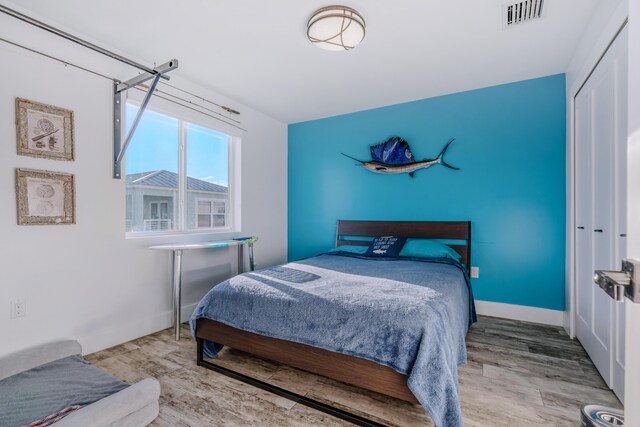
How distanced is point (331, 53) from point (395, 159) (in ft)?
5.04

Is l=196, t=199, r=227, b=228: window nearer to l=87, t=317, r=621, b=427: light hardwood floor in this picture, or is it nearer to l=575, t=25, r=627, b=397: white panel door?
l=87, t=317, r=621, b=427: light hardwood floor

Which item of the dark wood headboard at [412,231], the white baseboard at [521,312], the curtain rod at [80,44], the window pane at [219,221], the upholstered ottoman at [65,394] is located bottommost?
the white baseboard at [521,312]

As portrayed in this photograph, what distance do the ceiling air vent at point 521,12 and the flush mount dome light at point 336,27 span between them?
973 millimetres

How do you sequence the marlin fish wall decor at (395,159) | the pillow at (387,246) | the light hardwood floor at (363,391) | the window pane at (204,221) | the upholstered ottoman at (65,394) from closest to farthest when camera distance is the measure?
the upholstered ottoman at (65,394) → the light hardwood floor at (363,391) → the pillow at (387,246) → the window pane at (204,221) → the marlin fish wall decor at (395,159)

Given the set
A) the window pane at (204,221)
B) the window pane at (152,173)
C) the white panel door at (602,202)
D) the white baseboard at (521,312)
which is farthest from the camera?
the window pane at (204,221)

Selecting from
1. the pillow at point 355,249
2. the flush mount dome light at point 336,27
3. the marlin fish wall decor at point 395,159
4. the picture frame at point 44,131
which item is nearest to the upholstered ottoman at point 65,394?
the picture frame at point 44,131

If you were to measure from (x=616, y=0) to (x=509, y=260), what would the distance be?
7.25 feet

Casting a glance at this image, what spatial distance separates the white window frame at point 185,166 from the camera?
2.75 m

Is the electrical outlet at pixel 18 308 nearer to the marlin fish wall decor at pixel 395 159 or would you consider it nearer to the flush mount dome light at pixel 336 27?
the flush mount dome light at pixel 336 27

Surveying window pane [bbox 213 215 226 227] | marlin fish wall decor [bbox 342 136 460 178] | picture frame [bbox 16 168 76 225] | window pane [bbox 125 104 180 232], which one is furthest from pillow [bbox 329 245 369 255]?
picture frame [bbox 16 168 76 225]

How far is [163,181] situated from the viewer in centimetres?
294

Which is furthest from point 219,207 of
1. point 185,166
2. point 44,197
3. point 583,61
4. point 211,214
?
point 583,61

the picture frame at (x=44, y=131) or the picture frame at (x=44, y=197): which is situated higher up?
the picture frame at (x=44, y=131)

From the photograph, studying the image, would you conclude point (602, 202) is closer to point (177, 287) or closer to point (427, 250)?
point (427, 250)
